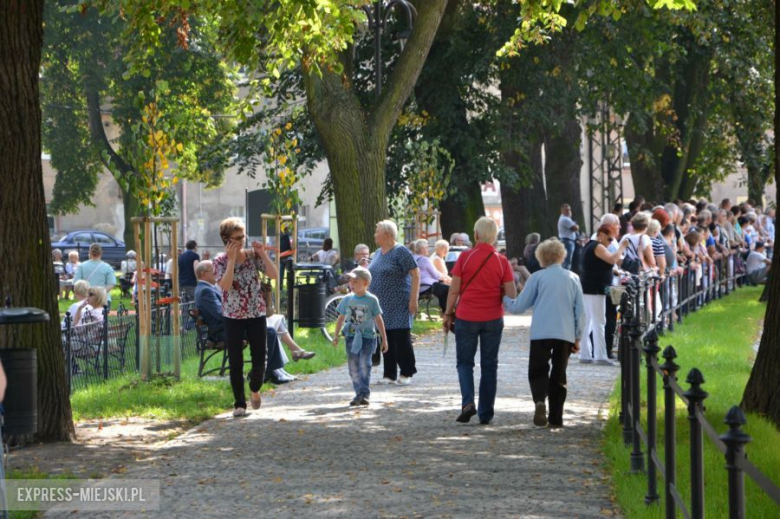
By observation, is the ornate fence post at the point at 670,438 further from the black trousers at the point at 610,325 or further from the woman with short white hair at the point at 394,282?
the black trousers at the point at 610,325

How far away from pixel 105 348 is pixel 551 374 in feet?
20.3

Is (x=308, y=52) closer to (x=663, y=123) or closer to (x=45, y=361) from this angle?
(x=45, y=361)

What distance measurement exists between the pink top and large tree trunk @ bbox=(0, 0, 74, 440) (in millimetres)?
1777

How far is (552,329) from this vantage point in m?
11.1

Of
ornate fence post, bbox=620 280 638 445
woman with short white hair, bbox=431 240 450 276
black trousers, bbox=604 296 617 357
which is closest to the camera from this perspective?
ornate fence post, bbox=620 280 638 445

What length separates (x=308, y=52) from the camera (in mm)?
19219

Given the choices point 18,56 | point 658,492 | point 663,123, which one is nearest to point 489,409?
point 658,492

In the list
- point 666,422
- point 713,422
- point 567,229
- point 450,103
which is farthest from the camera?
point 450,103

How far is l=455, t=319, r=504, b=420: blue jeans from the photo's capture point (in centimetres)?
1131

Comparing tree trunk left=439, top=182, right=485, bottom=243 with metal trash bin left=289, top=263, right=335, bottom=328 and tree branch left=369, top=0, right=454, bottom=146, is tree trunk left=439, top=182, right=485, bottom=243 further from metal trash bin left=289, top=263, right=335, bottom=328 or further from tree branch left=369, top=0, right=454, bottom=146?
metal trash bin left=289, top=263, right=335, bottom=328

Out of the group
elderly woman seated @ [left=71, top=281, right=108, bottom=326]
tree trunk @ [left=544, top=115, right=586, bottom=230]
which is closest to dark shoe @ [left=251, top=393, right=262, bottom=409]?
elderly woman seated @ [left=71, top=281, right=108, bottom=326]

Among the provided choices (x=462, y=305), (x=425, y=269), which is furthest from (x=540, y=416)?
(x=425, y=269)

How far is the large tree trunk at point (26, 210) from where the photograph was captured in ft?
33.1

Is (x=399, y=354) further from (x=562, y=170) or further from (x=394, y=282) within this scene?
(x=562, y=170)
